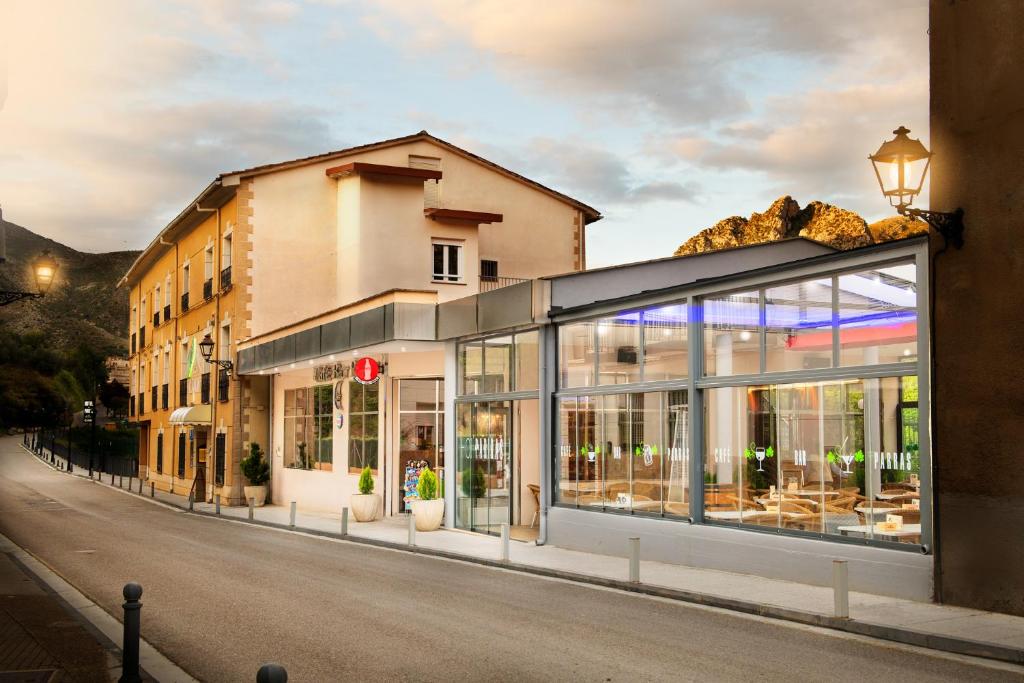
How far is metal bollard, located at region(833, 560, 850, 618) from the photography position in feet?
34.9

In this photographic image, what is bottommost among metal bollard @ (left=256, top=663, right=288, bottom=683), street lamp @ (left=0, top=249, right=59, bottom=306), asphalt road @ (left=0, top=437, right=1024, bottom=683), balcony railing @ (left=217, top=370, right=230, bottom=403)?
asphalt road @ (left=0, top=437, right=1024, bottom=683)

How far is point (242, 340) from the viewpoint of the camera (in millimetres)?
32125

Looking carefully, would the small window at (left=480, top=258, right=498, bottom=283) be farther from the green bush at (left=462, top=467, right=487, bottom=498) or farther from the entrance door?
the green bush at (left=462, top=467, right=487, bottom=498)

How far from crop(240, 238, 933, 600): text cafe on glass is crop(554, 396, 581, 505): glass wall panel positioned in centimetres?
4

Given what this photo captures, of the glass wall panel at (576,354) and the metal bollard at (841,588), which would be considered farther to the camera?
the glass wall panel at (576,354)

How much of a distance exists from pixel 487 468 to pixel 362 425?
251 inches

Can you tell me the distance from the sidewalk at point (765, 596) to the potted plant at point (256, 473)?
11500mm

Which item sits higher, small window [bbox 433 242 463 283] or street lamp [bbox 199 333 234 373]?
small window [bbox 433 242 463 283]

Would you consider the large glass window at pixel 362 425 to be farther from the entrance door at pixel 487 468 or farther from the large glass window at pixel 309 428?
the entrance door at pixel 487 468

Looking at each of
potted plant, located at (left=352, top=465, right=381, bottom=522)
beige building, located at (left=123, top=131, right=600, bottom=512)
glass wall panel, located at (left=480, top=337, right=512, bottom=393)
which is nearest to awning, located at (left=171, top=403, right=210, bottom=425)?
beige building, located at (left=123, top=131, right=600, bottom=512)

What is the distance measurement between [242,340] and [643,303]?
1852cm

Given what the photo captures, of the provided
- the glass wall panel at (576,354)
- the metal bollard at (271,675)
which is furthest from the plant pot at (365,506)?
the metal bollard at (271,675)

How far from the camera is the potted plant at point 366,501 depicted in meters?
24.0

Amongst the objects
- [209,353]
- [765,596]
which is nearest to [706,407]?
→ [765,596]
